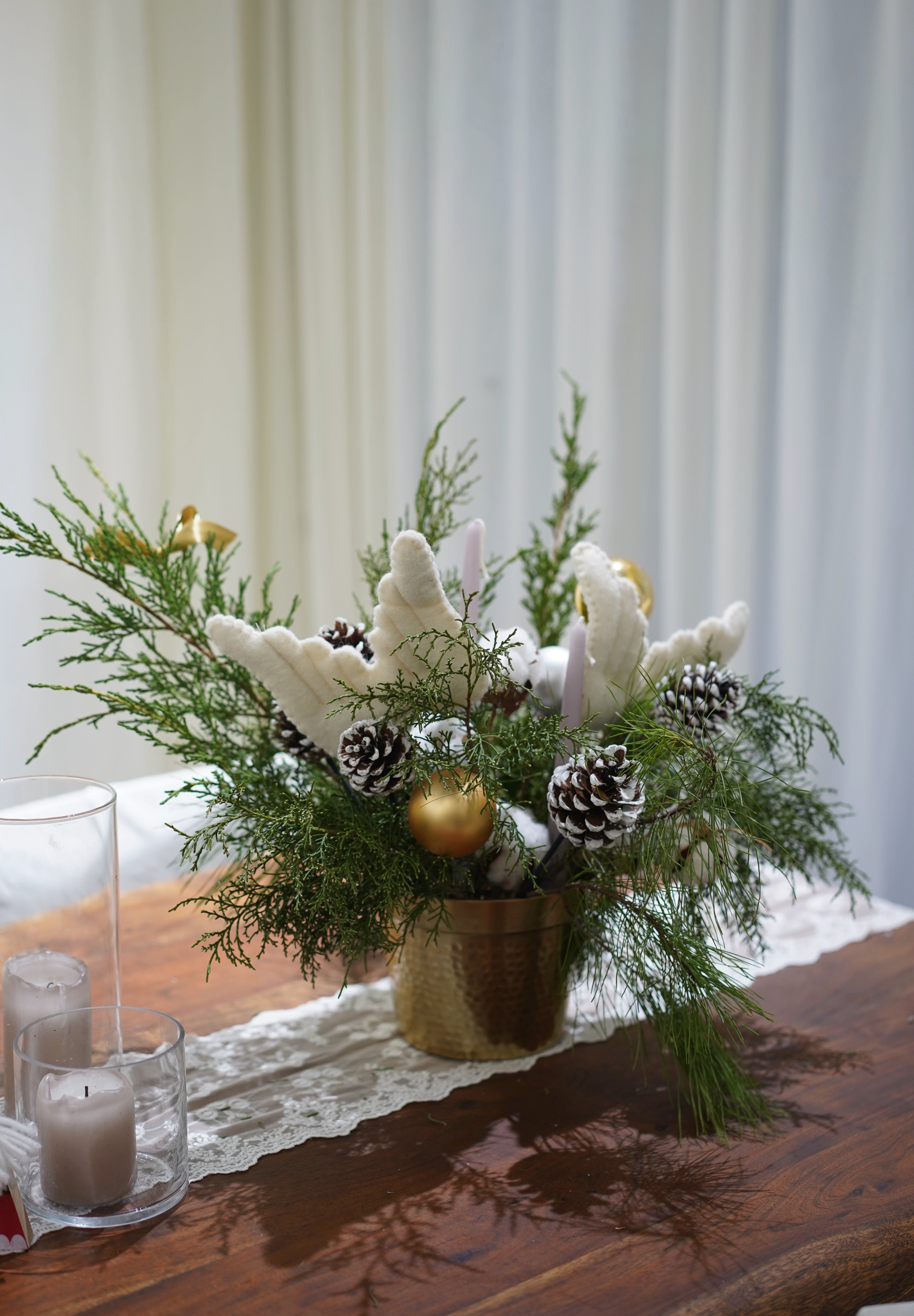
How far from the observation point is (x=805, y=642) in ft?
5.88

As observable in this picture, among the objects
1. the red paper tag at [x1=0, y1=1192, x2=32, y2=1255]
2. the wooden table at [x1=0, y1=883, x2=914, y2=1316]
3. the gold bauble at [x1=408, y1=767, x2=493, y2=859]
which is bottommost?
the wooden table at [x1=0, y1=883, x2=914, y2=1316]

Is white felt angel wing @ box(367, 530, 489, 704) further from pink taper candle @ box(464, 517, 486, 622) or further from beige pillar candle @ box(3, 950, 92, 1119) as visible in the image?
beige pillar candle @ box(3, 950, 92, 1119)

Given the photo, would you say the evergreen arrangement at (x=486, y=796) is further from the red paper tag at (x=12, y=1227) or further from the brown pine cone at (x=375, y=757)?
the red paper tag at (x=12, y=1227)

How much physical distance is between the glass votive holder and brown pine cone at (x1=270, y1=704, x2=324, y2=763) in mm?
195

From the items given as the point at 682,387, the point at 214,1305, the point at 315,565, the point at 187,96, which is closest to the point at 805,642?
the point at 682,387

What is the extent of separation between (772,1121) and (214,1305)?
34 centimetres

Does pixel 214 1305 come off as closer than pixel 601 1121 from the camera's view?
Yes

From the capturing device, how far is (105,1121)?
1.76 feet

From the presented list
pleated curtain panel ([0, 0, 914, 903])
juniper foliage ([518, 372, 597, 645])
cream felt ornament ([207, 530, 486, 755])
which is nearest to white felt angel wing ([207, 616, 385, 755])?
cream felt ornament ([207, 530, 486, 755])

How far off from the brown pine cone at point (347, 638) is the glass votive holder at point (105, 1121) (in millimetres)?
252

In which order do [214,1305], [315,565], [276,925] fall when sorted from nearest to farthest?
[214,1305] → [276,925] → [315,565]

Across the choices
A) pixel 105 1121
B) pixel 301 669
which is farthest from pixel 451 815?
pixel 105 1121

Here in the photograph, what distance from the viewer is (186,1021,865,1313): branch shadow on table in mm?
550

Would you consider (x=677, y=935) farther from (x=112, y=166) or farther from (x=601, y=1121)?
(x=112, y=166)
